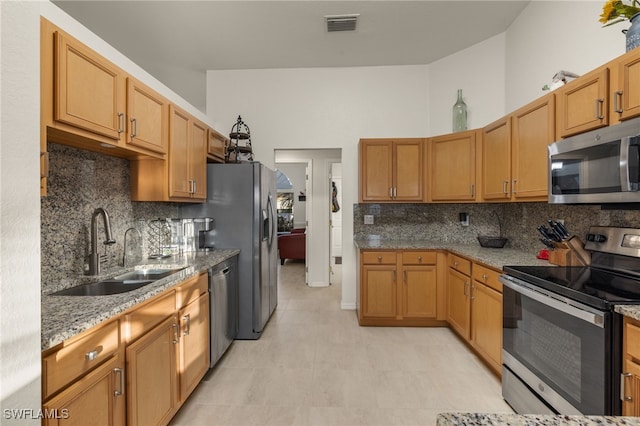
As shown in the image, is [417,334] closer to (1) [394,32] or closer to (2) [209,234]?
(2) [209,234]

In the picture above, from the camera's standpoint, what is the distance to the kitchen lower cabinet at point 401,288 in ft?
10.8

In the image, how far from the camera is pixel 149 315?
157 cm

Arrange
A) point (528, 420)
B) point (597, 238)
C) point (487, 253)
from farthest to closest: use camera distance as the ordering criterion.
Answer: point (487, 253)
point (597, 238)
point (528, 420)

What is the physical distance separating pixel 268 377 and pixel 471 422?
7.10 feet

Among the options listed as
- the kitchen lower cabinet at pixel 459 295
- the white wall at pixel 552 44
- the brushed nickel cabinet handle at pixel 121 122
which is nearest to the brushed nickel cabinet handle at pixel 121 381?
the brushed nickel cabinet handle at pixel 121 122

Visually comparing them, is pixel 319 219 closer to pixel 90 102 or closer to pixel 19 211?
pixel 90 102

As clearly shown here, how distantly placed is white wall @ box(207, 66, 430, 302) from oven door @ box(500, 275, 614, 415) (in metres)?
2.20

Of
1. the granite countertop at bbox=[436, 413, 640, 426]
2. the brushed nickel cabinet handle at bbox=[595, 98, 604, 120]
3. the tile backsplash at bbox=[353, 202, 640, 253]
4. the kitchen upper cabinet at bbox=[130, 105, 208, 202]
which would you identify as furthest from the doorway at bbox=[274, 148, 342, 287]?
the granite countertop at bbox=[436, 413, 640, 426]

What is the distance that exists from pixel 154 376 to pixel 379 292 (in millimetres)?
2305

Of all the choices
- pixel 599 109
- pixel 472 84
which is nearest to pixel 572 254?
pixel 599 109

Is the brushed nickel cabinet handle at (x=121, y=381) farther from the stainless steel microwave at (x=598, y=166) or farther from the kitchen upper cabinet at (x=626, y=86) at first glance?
the kitchen upper cabinet at (x=626, y=86)

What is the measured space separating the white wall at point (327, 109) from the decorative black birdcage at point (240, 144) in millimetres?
114

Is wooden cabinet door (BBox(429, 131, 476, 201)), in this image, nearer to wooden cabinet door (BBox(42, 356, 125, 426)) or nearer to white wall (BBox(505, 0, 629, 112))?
white wall (BBox(505, 0, 629, 112))

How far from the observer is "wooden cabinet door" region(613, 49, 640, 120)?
149 centimetres
